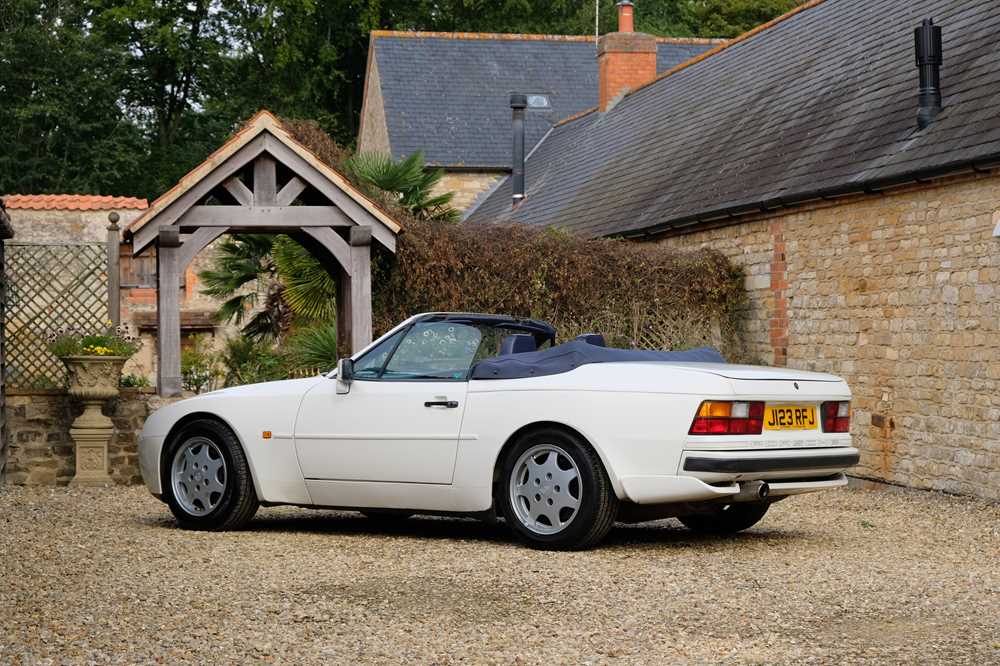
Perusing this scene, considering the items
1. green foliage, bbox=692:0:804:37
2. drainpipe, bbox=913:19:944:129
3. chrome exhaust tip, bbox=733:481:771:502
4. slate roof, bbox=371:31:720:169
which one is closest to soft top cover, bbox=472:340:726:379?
chrome exhaust tip, bbox=733:481:771:502

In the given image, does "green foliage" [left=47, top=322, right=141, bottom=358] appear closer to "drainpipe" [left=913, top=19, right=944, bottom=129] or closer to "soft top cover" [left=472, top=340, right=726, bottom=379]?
"soft top cover" [left=472, top=340, right=726, bottom=379]

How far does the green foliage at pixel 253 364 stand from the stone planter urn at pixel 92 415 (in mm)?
2325

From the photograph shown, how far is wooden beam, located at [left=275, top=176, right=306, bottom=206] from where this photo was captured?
14.2 meters

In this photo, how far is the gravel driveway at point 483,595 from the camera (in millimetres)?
5535

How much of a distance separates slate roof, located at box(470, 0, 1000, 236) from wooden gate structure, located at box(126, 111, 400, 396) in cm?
472

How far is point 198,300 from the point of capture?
105ft

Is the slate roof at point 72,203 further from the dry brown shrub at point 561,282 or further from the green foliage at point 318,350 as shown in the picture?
the green foliage at point 318,350

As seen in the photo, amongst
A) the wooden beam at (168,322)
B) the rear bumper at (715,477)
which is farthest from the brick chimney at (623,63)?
the rear bumper at (715,477)

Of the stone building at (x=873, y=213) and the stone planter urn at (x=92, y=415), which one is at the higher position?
the stone building at (x=873, y=213)

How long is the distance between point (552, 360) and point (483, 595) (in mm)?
2206

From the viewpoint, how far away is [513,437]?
8406 millimetres

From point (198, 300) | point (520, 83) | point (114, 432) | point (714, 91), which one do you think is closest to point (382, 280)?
point (114, 432)

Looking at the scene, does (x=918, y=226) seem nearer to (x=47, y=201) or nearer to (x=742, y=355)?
(x=742, y=355)

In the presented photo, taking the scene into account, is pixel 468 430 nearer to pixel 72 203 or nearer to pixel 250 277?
pixel 250 277
